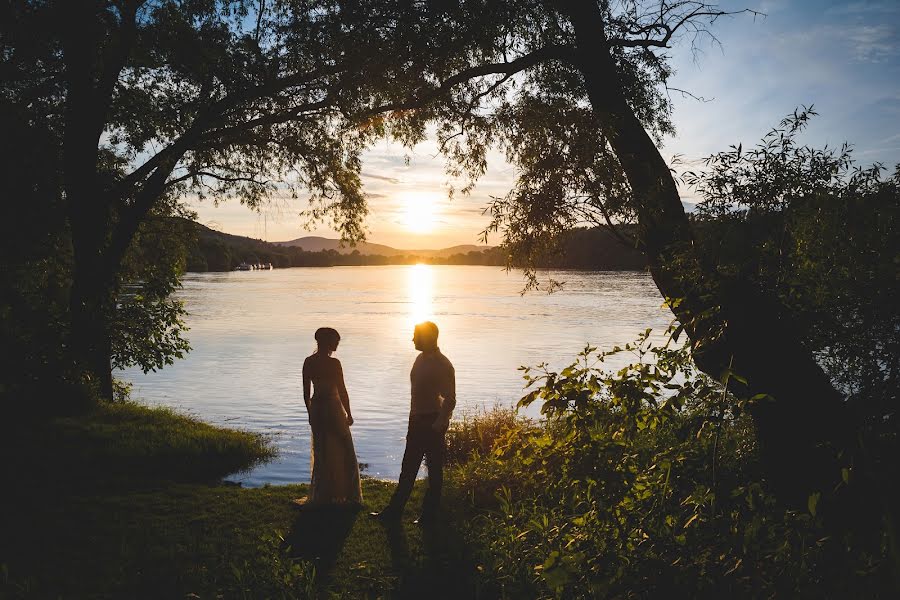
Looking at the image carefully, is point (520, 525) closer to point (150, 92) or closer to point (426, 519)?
point (426, 519)

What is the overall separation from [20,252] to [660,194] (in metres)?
12.4

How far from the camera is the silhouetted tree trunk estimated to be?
→ 6.70 metres

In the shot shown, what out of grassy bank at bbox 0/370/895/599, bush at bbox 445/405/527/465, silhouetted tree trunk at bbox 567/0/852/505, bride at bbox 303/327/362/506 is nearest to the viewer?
grassy bank at bbox 0/370/895/599

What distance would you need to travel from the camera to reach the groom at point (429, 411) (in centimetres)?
765

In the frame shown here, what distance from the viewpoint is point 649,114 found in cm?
1072

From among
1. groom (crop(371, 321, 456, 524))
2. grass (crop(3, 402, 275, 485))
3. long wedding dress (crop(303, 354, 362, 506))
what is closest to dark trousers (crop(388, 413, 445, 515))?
groom (crop(371, 321, 456, 524))

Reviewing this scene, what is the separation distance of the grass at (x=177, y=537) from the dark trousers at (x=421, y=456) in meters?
0.31

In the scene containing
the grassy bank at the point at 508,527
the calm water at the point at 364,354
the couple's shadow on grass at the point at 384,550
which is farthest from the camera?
the calm water at the point at 364,354

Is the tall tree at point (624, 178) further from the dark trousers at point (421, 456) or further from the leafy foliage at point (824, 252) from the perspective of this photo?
the dark trousers at point (421, 456)

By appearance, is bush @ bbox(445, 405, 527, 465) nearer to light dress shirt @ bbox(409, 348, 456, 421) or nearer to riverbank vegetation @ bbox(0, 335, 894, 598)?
riverbank vegetation @ bbox(0, 335, 894, 598)

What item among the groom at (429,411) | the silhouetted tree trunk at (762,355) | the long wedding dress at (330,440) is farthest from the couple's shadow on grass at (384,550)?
the silhouetted tree trunk at (762,355)

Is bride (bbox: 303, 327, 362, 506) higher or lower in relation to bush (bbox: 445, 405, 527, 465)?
higher

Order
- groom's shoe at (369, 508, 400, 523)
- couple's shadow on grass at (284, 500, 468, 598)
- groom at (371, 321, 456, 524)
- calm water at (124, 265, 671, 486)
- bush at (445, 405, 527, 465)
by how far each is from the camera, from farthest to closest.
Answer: calm water at (124, 265, 671, 486) < bush at (445, 405, 527, 465) < groom's shoe at (369, 508, 400, 523) < groom at (371, 321, 456, 524) < couple's shadow on grass at (284, 500, 468, 598)

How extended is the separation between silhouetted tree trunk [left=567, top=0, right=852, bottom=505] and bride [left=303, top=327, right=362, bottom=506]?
445cm
